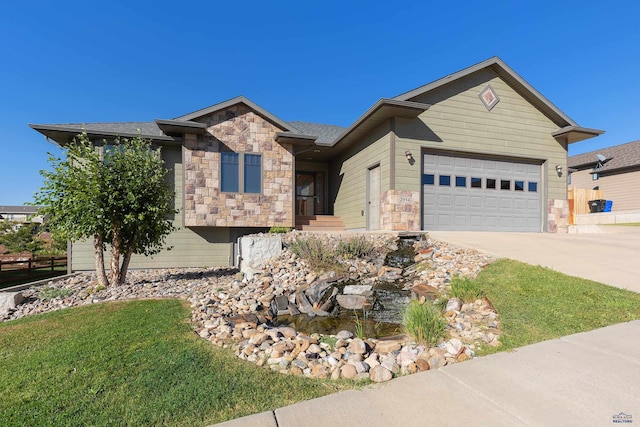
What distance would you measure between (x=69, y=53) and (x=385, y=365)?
16206mm

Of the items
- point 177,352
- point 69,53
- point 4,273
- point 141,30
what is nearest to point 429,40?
point 141,30

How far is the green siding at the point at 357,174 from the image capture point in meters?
10.0

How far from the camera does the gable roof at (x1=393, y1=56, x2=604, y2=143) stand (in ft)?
33.6

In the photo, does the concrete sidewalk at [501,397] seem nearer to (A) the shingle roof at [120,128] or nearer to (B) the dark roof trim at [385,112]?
(B) the dark roof trim at [385,112]

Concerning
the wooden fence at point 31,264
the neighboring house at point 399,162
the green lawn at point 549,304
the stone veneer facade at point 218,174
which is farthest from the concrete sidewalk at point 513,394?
the wooden fence at point 31,264

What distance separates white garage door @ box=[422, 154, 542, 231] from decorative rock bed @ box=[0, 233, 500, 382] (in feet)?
8.62

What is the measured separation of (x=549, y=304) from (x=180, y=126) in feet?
32.6

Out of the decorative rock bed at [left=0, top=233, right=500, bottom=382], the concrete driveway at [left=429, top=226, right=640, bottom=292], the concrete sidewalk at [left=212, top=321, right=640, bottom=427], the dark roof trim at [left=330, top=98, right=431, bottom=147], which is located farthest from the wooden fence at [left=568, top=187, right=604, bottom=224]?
the concrete sidewalk at [left=212, top=321, right=640, bottom=427]

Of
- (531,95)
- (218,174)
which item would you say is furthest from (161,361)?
(531,95)

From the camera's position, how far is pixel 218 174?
33.3 ft

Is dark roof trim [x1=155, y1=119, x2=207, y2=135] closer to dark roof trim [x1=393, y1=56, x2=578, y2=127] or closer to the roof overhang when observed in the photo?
dark roof trim [x1=393, y1=56, x2=578, y2=127]

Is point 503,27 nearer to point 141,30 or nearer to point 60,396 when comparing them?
point 141,30

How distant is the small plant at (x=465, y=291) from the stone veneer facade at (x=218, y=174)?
693cm

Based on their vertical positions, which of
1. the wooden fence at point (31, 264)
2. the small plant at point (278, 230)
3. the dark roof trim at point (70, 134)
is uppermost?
the dark roof trim at point (70, 134)
